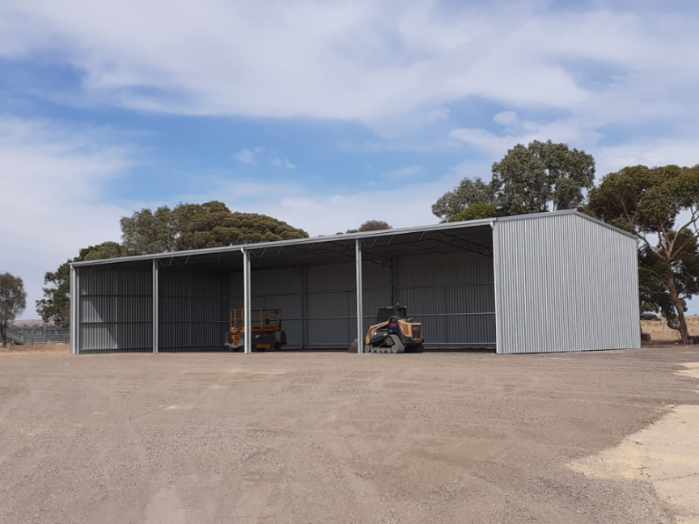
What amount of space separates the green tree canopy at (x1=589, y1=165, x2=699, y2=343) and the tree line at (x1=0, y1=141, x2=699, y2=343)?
0.05 meters

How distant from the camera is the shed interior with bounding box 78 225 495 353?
39438 millimetres

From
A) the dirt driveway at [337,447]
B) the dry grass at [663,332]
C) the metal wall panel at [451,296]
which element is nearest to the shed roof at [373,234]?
the metal wall panel at [451,296]

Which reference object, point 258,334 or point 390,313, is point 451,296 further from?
point 258,334

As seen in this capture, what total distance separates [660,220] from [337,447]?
34908 mm

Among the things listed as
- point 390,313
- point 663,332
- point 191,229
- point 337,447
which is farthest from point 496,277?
point 191,229

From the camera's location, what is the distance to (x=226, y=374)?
71.9ft

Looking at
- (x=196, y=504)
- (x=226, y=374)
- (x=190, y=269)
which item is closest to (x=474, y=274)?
(x=190, y=269)

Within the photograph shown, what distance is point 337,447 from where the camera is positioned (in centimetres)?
1065

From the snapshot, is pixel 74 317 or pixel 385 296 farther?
pixel 385 296

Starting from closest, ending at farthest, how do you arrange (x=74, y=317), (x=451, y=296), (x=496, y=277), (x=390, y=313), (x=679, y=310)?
1. (x=496, y=277)
2. (x=390, y=313)
3. (x=451, y=296)
4. (x=679, y=310)
5. (x=74, y=317)

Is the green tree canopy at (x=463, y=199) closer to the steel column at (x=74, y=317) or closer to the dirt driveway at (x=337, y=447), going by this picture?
the steel column at (x=74, y=317)

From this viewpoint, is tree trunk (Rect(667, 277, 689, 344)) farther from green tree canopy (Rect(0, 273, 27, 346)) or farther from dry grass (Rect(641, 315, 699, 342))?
green tree canopy (Rect(0, 273, 27, 346))

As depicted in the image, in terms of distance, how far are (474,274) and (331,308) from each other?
10.1 m

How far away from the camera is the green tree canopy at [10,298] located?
61.7 m
